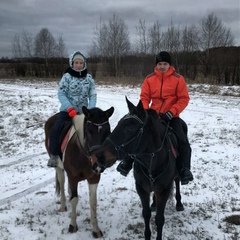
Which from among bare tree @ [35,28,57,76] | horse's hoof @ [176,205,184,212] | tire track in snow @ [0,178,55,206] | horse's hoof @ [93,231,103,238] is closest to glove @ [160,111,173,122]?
horse's hoof @ [176,205,184,212]

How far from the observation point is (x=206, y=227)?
4414mm

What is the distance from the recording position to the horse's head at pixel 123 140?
2.96 meters

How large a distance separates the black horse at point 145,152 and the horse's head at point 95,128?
27 centimetres

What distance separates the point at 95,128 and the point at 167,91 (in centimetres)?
141

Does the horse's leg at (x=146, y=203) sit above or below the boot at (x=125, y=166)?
below

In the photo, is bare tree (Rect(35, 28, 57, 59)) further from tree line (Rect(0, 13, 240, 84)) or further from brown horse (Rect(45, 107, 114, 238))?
brown horse (Rect(45, 107, 114, 238))

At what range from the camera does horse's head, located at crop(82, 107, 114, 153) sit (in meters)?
3.48

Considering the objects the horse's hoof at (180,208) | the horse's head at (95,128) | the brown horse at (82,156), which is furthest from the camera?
the horse's hoof at (180,208)

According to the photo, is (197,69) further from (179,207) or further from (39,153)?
(179,207)

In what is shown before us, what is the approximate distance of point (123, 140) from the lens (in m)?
3.01

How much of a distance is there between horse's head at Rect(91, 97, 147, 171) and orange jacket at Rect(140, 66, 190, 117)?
3.96 feet

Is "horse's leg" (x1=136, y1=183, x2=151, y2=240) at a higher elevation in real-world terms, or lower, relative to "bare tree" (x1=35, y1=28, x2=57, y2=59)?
lower

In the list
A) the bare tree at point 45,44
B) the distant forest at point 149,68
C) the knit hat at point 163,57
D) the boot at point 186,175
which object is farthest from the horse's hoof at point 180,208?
the bare tree at point 45,44

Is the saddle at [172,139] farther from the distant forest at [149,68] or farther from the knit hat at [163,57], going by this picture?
the distant forest at [149,68]
